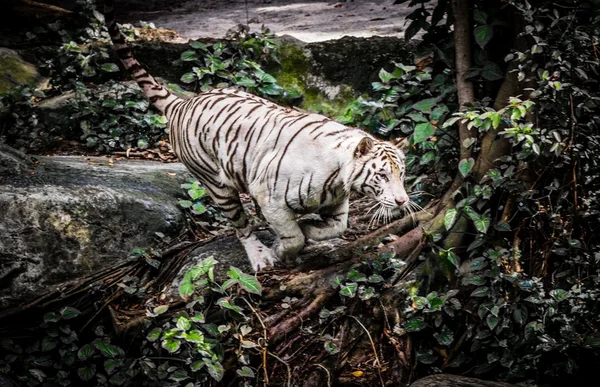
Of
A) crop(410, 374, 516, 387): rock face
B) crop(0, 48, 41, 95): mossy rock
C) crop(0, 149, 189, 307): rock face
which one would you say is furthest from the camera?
crop(0, 48, 41, 95): mossy rock

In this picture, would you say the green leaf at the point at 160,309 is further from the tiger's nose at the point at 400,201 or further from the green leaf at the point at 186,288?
the tiger's nose at the point at 400,201

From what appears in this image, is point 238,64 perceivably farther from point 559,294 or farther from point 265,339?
point 559,294

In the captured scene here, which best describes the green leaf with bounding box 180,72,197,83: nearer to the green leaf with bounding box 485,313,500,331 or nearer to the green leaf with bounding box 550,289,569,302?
the green leaf with bounding box 485,313,500,331

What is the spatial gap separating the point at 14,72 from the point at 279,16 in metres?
3.34

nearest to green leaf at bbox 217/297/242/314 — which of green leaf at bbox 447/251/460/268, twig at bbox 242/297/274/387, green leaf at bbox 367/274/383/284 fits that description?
twig at bbox 242/297/274/387

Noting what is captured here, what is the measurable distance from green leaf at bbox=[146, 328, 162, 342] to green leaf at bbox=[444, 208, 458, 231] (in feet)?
6.25

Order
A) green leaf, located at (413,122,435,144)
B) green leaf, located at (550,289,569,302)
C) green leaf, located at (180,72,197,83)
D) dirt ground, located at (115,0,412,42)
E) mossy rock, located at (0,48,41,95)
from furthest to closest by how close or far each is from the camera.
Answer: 1. dirt ground, located at (115,0,412,42)
2. mossy rock, located at (0,48,41,95)
3. green leaf, located at (180,72,197,83)
4. green leaf, located at (413,122,435,144)
5. green leaf, located at (550,289,569,302)

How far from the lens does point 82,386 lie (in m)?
4.96

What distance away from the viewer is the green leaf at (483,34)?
4.71 m

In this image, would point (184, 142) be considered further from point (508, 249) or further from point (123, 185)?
point (508, 249)

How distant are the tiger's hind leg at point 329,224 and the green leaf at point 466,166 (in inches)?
29.4

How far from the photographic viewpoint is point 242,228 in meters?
5.32

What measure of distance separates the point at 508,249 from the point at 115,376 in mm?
2579

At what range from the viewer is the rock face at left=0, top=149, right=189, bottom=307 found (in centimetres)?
513
